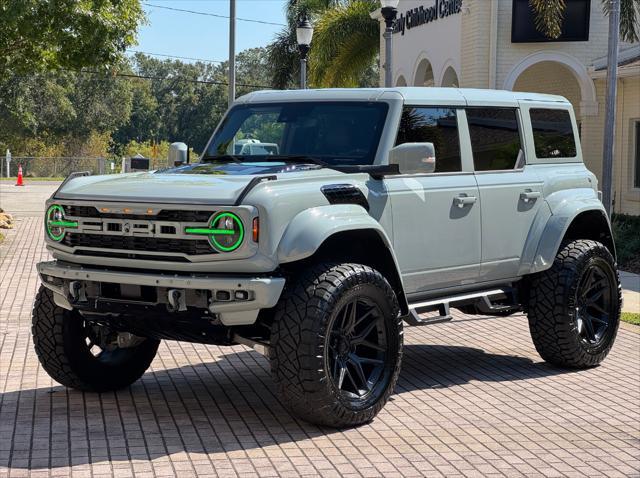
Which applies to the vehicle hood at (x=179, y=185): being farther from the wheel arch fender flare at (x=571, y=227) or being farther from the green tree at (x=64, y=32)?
the green tree at (x=64, y=32)

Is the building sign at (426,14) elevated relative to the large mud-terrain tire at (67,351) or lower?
elevated

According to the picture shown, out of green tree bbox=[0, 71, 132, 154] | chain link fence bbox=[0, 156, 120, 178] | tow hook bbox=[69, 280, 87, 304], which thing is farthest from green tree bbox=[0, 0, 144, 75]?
green tree bbox=[0, 71, 132, 154]

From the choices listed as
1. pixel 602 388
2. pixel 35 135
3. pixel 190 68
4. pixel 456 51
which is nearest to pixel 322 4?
pixel 456 51

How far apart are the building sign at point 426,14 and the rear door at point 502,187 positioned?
19.9 meters

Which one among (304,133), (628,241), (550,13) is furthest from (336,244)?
(550,13)

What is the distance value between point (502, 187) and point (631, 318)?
445 cm

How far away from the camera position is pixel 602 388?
27.7 ft

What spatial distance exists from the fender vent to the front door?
347 millimetres

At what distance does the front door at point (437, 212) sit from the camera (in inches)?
298

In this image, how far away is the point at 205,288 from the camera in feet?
21.2

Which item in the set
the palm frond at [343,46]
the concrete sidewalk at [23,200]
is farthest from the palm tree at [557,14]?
the concrete sidewalk at [23,200]

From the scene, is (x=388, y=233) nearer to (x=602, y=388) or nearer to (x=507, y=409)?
(x=507, y=409)

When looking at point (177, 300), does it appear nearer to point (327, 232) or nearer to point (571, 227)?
point (327, 232)

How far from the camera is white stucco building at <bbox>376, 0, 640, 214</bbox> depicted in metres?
24.5
